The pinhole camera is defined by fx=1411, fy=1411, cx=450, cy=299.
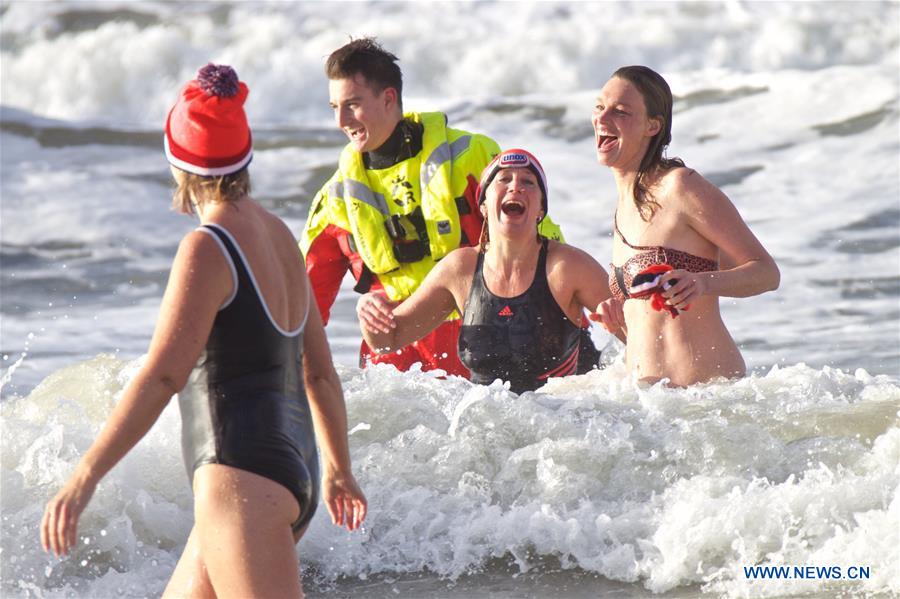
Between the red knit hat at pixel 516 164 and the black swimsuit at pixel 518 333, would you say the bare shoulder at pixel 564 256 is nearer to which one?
the black swimsuit at pixel 518 333

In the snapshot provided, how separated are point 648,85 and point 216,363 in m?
2.83

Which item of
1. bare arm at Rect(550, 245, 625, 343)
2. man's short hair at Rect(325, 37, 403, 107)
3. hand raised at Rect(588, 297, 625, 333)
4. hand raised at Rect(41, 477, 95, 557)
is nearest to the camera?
hand raised at Rect(41, 477, 95, 557)

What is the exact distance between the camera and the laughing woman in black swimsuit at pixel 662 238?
5.20 metres

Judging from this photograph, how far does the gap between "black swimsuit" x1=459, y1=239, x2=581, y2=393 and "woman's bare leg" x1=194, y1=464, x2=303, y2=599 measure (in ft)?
8.77

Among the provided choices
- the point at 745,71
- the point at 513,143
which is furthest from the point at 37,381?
the point at 745,71

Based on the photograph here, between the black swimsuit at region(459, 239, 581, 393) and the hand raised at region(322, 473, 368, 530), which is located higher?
the black swimsuit at region(459, 239, 581, 393)

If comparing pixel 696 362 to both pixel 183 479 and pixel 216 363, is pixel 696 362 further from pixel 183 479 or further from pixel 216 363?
pixel 216 363

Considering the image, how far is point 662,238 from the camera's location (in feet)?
17.3

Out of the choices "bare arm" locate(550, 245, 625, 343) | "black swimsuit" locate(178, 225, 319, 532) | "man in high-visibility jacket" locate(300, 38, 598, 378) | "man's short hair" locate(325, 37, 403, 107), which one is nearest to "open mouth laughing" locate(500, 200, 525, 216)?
"bare arm" locate(550, 245, 625, 343)

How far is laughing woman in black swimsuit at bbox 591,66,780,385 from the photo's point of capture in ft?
17.1

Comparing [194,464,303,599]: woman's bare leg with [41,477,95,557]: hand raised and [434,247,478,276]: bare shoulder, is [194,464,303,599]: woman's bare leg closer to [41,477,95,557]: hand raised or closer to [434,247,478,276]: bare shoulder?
[41,477,95,557]: hand raised

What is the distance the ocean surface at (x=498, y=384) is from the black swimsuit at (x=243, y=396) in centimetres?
180

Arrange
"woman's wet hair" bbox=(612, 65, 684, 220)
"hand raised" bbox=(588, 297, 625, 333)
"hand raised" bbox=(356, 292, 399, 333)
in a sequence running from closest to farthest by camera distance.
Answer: "hand raised" bbox=(588, 297, 625, 333)
"woman's wet hair" bbox=(612, 65, 684, 220)
"hand raised" bbox=(356, 292, 399, 333)

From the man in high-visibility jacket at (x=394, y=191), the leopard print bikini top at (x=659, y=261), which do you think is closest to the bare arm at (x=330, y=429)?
the leopard print bikini top at (x=659, y=261)
